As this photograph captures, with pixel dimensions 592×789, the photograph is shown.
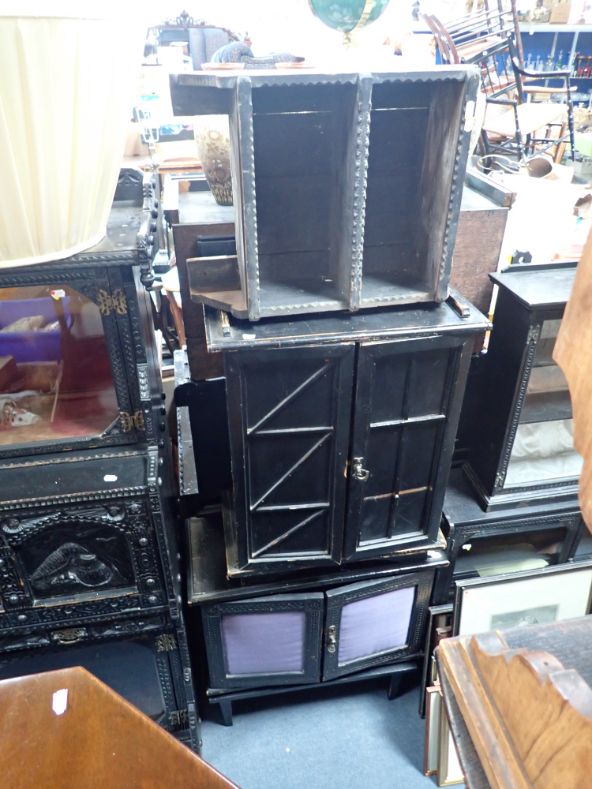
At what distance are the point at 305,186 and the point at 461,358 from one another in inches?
18.3

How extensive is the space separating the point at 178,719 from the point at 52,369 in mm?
997

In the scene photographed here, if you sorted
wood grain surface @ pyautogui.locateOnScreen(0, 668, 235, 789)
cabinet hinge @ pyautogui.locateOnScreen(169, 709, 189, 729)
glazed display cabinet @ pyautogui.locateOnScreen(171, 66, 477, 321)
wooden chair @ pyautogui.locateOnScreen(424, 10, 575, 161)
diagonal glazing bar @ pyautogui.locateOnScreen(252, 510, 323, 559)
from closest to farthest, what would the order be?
wood grain surface @ pyautogui.locateOnScreen(0, 668, 235, 789)
glazed display cabinet @ pyautogui.locateOnScreen(171, 66, 477, 321)
diagonal glazing bar @ pyautogui.locateOnScreen(252, 510, 323, 559)
cabinet hinge @ pyautogui.locateOnScreen(169, 709, 189, 729)
wooden chair @ pyautogui.locateOnScreen(424, 10, 575, 161)

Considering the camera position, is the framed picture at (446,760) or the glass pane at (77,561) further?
the framed picture at (446,760)

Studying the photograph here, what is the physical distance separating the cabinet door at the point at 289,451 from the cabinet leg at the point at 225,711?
0.55 metres

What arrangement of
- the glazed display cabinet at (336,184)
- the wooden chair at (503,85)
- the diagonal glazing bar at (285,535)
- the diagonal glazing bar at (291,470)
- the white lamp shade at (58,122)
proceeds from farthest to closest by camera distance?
the wooden chair at (503,85) → the diagonal glazing bar at (285,535) → the diagonal glazing bar at (291,470) → the glazed display cabinet at (336,184) → the white lamp shade at (58,122)

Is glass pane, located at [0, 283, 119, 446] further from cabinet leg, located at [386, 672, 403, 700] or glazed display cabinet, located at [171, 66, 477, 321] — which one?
cabinet leg, located at [386, 672, 403, 700]

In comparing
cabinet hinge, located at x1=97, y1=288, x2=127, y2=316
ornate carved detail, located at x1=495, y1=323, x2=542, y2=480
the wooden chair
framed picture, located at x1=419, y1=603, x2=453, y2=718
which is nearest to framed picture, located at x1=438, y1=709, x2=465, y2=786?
framed picture, located at x1=419, y1=603, x2=453, y2=718

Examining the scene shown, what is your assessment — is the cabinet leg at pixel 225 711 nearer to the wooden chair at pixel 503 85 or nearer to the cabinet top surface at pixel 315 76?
the cabinet top surface at pixel 315 76

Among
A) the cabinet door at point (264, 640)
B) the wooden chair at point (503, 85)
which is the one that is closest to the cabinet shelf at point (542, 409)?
the cabinet door at point (264, 640)

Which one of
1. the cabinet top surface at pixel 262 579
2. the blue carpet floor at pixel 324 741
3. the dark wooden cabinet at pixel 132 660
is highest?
the cabinet top surface at pixel 262 579

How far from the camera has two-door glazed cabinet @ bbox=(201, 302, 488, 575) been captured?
1.11m

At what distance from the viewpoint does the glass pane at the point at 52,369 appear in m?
1.20

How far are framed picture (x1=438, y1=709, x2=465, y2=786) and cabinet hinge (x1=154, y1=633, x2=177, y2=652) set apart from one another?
2.39 feet

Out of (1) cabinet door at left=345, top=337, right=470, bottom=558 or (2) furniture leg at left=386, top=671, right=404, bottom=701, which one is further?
(2) furniture leg at left=386, top=671, right=404, bottom=701
